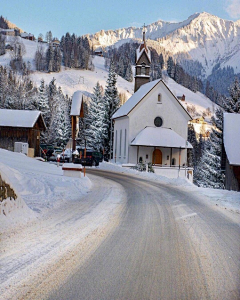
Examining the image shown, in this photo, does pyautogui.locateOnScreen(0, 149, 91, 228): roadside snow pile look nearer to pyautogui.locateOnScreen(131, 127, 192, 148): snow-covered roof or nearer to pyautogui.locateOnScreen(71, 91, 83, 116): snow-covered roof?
pyautogui.locateOnScreen(71, 91, 83, 116): snow-covered roof

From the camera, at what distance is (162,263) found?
5527 millimetres

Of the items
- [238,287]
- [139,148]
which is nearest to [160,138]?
[139,148]

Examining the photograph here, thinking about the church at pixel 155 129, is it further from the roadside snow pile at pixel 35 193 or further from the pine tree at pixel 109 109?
the roadside snow pile at pixel 35 193

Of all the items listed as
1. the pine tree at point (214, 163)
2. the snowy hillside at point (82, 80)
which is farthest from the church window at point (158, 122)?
the snowy hillside at point (82, 80)

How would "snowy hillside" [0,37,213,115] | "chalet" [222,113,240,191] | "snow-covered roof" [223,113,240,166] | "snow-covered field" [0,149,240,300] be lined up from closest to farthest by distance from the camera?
"snow-covered field" [0,149,240,300] < "snow-covered roof" [223,113,240,166] < "chalet" [222,113,240,191] < "snowy hillside" [0,37,213,115]

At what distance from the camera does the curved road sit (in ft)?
14.3

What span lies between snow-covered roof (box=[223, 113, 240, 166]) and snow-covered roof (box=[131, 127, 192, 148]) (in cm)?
1072

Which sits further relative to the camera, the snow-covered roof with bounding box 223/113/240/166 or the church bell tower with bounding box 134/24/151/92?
the church bell tower with bounding box 134/24/151/92

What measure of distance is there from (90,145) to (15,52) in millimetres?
125185

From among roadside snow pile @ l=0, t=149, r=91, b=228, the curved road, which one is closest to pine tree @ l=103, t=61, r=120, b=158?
roadside snow pile @ l=0, t=149, r=91, b=228

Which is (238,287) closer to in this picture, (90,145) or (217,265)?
(217,265)

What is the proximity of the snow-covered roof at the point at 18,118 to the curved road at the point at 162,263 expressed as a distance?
32731 millimetres

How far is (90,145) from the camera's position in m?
58.7

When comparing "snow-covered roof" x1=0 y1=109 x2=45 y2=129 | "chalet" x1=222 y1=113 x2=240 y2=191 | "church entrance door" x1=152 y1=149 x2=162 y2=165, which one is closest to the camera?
"chalet" x1=222 y1=113 x2=240 y2=191
